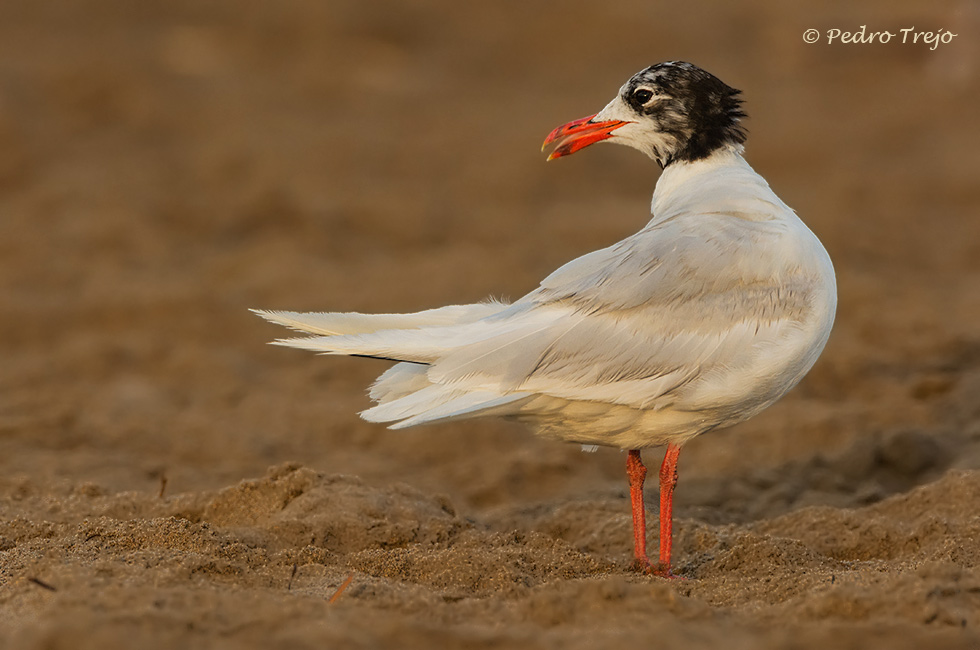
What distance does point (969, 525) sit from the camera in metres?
5.10

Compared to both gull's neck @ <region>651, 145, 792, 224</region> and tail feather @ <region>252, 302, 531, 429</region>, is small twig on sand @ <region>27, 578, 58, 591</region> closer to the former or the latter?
tail feather @ <region>252, 302, 531, 429</region>

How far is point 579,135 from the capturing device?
5.68m

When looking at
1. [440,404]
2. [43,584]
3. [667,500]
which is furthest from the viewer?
[667,500]

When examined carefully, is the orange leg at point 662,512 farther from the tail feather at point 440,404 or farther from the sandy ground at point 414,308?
the tail feather at point 440,404

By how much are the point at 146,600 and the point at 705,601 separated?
6.25ft

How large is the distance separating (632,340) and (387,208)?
821 cm

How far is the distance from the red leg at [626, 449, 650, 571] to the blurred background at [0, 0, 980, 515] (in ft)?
5.60

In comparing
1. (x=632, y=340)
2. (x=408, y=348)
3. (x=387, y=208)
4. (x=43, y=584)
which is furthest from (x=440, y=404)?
(x=387, y=208)

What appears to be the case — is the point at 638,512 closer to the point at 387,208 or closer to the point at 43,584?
the point at 43,584

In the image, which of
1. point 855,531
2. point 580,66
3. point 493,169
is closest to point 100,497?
point 855,531

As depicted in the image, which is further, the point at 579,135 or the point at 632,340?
the point at 579,135

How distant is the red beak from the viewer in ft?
18.5

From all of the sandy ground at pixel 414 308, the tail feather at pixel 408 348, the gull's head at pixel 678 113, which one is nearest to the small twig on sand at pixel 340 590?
the sandy ground at pixel 414 308

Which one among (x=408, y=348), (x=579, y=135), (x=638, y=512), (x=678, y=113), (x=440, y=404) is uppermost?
(x=678, y=113)
